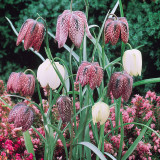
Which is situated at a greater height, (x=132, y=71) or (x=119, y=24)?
(x=119, y=24)

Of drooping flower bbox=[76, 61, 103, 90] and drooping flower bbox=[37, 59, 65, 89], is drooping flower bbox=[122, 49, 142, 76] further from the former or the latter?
drooping flower bbox=[37, 59, 65, 89]

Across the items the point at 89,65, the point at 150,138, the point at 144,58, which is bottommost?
the point at 150,138

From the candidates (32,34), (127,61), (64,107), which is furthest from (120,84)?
(32,34)

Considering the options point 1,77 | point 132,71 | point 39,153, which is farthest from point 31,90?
point 1,77

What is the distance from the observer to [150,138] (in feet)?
5.89

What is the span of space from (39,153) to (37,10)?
1.35 m

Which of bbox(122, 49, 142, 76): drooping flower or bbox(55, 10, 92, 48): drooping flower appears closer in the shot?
bbox(55, 10, 92, 48): drooping flower

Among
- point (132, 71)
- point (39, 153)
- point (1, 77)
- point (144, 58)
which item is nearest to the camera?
point (132, 71)

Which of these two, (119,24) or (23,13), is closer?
(119,24)

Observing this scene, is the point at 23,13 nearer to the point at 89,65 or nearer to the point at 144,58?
the point at 144,58

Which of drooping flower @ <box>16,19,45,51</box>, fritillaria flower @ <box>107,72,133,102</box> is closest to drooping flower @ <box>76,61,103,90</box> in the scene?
fritillaria flower @ <box>107,72,133,102</box>

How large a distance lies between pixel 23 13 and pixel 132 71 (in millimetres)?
1945

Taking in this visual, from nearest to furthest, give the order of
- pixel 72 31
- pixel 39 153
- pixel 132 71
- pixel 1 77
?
1. pixel 72 31
2. pixel 132 71
3. pixel 39 153
4. pixel 1 77

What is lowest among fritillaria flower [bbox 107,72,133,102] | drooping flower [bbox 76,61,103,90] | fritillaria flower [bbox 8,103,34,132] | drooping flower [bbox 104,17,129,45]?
fritillaria flower [bbox 8,103,34,132]
